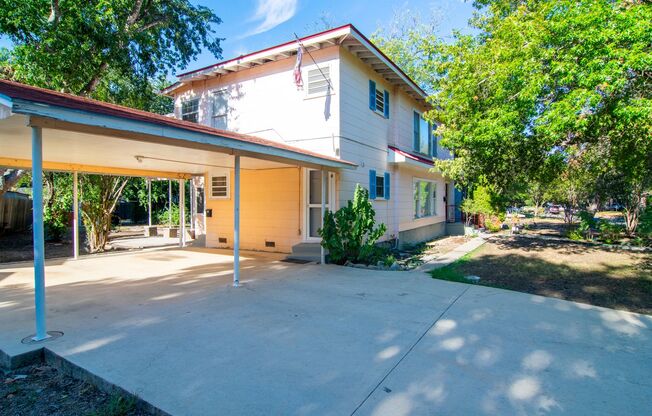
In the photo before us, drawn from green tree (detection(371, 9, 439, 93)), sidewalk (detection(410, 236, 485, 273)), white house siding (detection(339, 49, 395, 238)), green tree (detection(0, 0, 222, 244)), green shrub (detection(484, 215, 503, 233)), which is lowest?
sidewalk (detection(410, 236, 485, 273))

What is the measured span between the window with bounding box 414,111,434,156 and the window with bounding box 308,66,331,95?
18.8 ft

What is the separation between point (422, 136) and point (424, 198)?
261cm

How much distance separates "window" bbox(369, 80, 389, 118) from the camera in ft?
33.6

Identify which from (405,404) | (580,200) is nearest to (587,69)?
(405,404)

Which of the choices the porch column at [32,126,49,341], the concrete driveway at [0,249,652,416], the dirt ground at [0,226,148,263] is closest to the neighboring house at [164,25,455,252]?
the concrete driveway at [0,249,652,416]

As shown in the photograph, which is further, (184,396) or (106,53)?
(106,53)

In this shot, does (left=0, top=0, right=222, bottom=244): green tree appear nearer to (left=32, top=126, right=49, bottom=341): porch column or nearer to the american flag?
the american flag

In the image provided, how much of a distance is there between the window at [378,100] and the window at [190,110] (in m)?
6.00

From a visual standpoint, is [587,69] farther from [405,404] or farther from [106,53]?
[106,53]

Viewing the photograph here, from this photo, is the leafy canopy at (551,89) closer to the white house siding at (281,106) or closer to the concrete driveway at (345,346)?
the white house siding at (281,106)

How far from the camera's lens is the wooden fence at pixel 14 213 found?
44.9 feet

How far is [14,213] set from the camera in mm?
14297

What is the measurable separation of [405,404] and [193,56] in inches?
595

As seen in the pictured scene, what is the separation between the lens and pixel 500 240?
13133 millimetres
